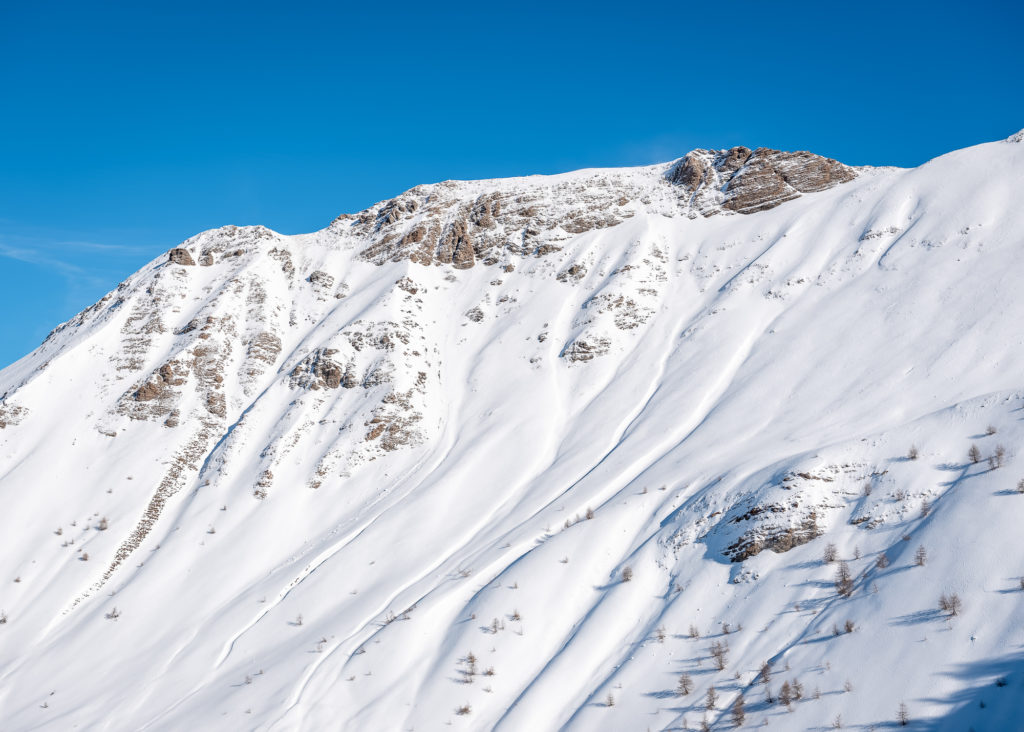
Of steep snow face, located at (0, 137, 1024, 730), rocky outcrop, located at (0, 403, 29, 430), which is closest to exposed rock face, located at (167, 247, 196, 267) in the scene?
steep snow face, located at (0, 137, 1024, 730)

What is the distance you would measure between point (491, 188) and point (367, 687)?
59323 mm

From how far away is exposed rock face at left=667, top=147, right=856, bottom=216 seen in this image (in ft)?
200

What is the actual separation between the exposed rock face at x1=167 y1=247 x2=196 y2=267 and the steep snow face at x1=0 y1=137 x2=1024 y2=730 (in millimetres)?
376

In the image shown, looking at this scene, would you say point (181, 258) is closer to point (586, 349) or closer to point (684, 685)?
point (586, 349)

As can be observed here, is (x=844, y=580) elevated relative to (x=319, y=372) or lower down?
lower down

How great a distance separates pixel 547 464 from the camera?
4081cm

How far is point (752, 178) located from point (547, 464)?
3706cm

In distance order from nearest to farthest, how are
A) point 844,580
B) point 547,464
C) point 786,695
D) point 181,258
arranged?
1. point 786,695
2. point 844,580
3. point 547,464
4. point 181,258

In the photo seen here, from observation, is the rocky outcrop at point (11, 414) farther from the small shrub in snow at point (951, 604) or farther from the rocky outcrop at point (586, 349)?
the small shrub in snow at point (951, 604)

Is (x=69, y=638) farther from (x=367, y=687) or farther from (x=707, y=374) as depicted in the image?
(x=707, y=374)

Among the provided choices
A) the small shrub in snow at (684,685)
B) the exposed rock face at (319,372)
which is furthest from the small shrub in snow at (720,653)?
the exposed rock face at (319,372)

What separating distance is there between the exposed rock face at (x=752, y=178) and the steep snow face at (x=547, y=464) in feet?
1.00

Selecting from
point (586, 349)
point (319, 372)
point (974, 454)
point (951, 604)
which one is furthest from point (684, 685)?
point (319, 372)

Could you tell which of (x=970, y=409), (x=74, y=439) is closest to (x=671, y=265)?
(x=970, y=409)
